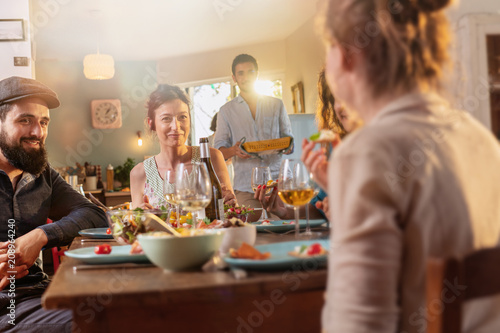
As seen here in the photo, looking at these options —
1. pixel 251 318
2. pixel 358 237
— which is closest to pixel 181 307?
pixel 251 318

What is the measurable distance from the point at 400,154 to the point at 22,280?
1635 mm

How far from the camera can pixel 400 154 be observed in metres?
0.65

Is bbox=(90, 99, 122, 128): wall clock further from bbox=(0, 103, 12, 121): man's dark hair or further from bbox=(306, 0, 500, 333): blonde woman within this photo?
bbox=(306, 0, 500, 333): blonde woman

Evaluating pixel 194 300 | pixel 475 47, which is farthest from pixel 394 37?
pixel 475 47

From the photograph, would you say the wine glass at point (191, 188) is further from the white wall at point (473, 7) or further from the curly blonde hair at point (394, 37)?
the white wall at point (473, 7)

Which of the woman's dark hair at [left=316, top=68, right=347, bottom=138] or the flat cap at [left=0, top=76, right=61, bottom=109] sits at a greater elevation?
the flat cap at [left=0, top=76, right=61, bottom=109]

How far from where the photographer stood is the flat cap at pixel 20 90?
80.0 inches

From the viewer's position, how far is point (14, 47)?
11.2 ft

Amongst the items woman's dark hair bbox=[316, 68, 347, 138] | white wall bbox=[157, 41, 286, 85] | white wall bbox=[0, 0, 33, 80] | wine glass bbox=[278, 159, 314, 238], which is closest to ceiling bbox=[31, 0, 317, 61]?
white wall bbox=[157, 41, 286, 85]

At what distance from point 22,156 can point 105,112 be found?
5.94 metres

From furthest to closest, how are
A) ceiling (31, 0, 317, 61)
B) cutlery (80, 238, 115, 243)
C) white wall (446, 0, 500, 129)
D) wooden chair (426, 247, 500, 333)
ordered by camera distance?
ceiling (31, 0, 317, 61), white wall (446, 0, 500, 129), cutlery (80, 238, 115, 243), wooden chair (426, 247, 500, 333)

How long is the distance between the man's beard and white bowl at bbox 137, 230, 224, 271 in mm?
1278

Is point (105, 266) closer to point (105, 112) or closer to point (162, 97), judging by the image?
point (162, 97)

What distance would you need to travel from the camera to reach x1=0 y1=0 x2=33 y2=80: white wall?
11.2 feet
